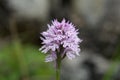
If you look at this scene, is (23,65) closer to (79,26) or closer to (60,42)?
(60,42)

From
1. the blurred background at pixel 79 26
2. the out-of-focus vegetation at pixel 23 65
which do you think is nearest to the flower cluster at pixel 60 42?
the out-of-focus vegetation at pixel 23 65

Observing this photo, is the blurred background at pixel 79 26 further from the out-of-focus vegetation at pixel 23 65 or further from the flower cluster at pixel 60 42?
the flower cluster at pixel 60 42

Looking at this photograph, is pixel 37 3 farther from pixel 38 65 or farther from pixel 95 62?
pixel 38 65

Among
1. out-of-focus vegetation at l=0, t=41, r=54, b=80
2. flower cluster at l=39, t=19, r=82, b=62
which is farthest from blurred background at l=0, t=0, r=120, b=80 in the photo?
flower cluster at l=39, t=19, r=82, b=62

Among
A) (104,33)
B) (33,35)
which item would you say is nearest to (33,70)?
(33,35)

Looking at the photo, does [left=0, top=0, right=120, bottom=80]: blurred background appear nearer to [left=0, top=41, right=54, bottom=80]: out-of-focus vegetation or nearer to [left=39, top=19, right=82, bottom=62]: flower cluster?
[left=0, top=41, right=54, bottom=80]: out-of-focus vegetation

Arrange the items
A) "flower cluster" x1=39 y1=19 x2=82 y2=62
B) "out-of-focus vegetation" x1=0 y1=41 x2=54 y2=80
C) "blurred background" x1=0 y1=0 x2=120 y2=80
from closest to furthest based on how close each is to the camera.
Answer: "flower cluster" x1=39 y1=19 x2=82 y2=62, "out-of-focus vegetation" x1=0 y1=41 x2=54 y2=80, "blurred background" x1=0 y1=0 x2=120 y2=80

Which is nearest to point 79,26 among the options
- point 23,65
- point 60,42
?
point 23,65
